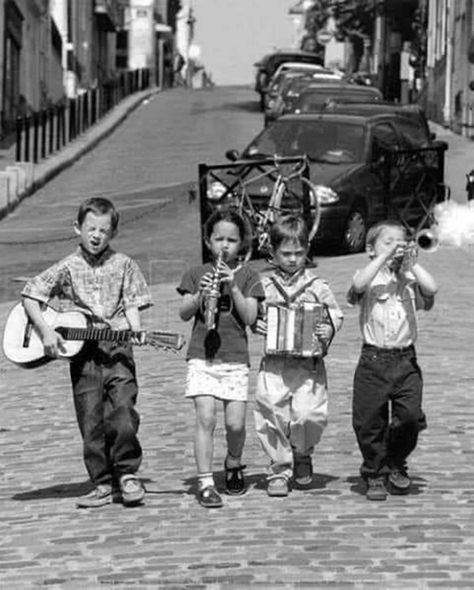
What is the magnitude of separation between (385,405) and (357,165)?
12.4m

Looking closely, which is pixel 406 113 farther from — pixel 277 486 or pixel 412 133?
pixel 277 486

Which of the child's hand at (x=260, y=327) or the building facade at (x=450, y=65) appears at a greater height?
the child's hand at (x=260, y=327)

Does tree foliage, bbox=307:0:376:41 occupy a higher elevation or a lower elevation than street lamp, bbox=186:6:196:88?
higher

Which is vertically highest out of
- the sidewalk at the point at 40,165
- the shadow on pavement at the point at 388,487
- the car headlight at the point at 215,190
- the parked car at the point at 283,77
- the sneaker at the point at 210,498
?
the sneaker at the point at 210,498

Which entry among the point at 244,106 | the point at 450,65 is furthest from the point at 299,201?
the point at 244,106

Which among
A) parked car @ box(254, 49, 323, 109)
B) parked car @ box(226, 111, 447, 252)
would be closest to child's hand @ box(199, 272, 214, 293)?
parked car @ box(226, 111, 447, 252)

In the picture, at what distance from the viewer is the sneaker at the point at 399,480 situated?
336 inches

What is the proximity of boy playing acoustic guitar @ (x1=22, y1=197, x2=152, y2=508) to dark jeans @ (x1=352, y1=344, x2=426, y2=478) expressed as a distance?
102 cm

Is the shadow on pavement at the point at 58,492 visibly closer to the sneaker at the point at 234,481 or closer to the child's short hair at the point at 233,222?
the sneaker at the point at 234,481

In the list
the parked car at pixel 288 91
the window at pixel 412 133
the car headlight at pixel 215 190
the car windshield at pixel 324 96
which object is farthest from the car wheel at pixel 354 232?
the parked car at pixel 288 91

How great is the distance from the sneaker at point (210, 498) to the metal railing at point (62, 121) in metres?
23.2

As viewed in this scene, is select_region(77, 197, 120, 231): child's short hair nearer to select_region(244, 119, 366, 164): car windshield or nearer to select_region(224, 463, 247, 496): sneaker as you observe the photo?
select_region(224, 463, 247, 496): sneaker

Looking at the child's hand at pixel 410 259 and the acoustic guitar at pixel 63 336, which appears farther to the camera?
the child's hand at pixel 410 259

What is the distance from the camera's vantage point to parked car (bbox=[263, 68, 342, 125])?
36.9 meters
